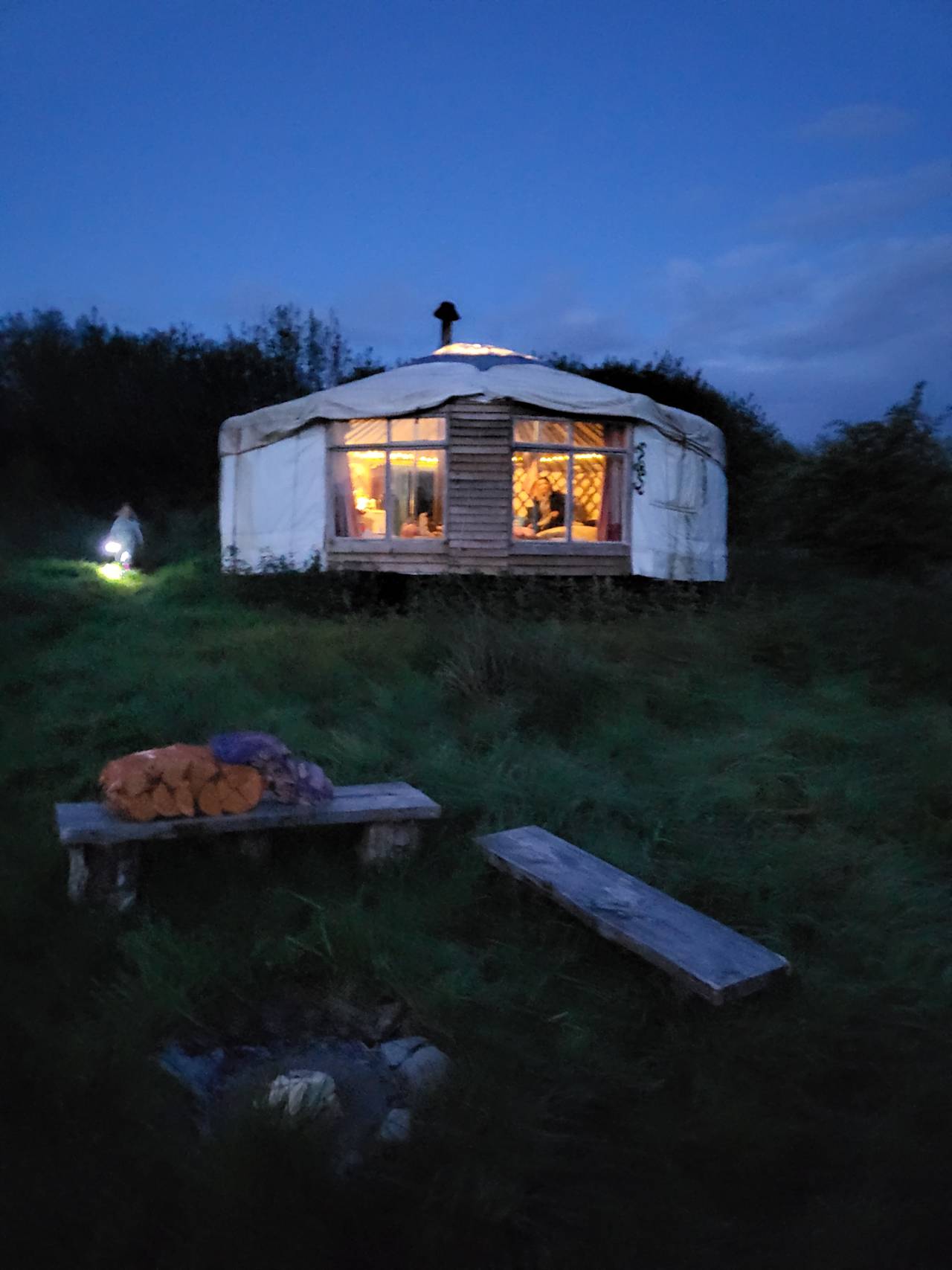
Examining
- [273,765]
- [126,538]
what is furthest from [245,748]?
[126,538]

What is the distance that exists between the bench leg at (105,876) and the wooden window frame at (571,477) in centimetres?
718

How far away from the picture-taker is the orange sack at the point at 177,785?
2.88 metres

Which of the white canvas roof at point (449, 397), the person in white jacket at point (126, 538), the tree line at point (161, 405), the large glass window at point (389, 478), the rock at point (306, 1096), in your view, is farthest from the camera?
the tree line at point (161, 405)

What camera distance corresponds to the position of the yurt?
31.8ft

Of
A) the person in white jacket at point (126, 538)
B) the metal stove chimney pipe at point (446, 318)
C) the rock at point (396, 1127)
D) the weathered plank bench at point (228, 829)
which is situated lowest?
the rock at point (396, 1127)

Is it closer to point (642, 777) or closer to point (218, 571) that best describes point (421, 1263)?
point (642, 777)

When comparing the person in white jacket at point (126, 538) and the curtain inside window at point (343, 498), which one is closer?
the curtain inside window at point (343, 498)

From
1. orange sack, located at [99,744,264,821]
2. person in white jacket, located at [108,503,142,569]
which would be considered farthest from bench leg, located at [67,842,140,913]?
person in white jacket, located at [108,503,142,569]

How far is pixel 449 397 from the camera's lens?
955 cm

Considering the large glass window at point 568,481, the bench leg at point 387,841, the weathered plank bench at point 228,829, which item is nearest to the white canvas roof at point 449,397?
the large glass window at point 568,481

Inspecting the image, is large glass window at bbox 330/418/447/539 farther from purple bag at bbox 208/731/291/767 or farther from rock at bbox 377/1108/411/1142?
rock at bbox 377/1108/411/1142

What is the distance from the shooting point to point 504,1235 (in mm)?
1794

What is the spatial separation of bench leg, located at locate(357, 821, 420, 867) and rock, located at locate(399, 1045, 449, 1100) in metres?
0.94

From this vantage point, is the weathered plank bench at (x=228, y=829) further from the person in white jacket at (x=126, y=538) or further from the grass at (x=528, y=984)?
the person in white jacket at (x=126, y=538)
